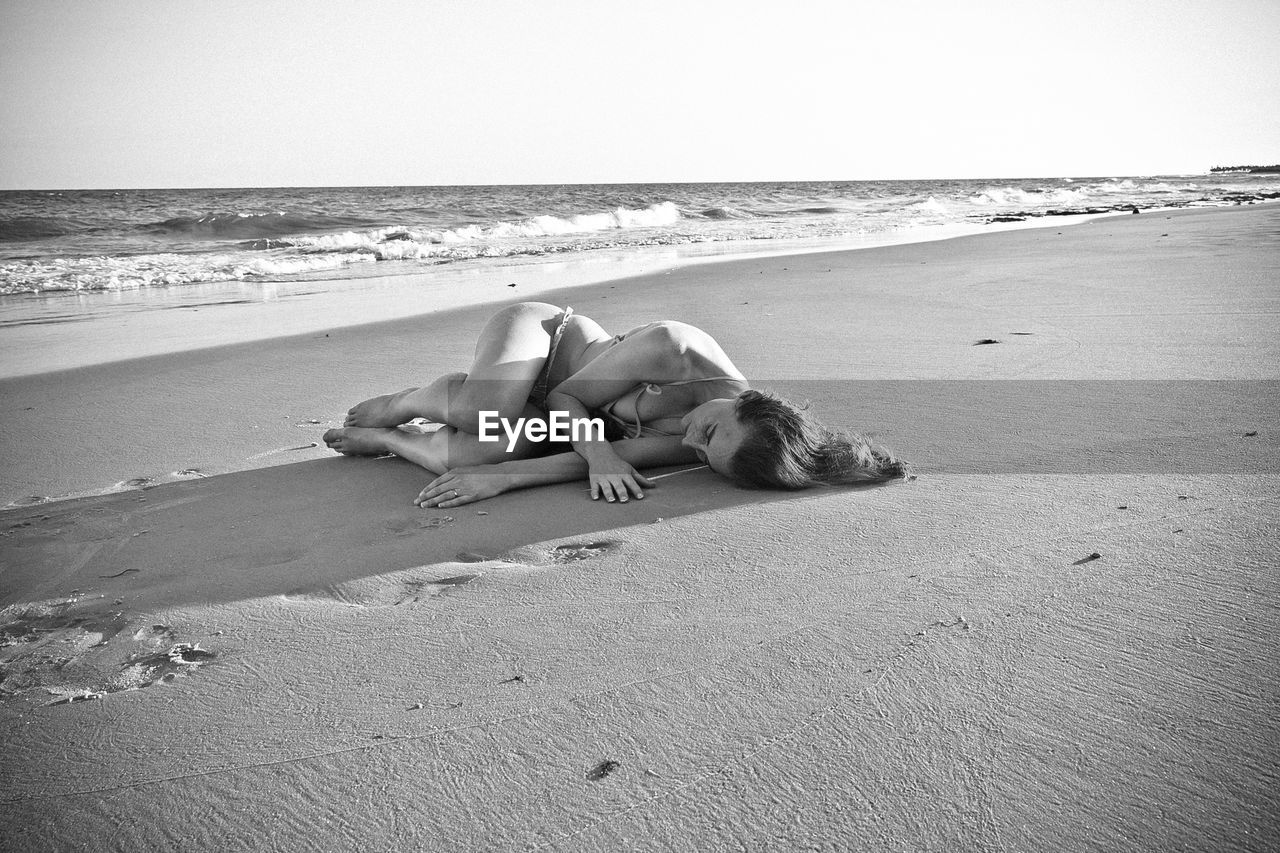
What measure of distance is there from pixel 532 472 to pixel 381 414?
0.74 metres

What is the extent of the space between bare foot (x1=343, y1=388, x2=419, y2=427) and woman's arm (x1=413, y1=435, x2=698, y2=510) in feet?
1.50

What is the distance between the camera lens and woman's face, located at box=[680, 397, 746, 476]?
2453 millimetres

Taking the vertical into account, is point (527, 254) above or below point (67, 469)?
above

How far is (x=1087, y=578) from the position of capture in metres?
1.76

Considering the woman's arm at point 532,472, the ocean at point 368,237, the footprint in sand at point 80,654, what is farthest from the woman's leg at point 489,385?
the ocean at point 368,237

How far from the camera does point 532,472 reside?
2641 millimetres

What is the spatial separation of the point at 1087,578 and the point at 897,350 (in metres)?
2.64

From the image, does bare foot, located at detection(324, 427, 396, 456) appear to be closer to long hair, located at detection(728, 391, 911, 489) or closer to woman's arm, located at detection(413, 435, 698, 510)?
woman's arm, located at detection(413, 435, 698, 510)

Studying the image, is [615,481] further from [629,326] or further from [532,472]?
[629,326]

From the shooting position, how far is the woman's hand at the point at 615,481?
2.46 meters

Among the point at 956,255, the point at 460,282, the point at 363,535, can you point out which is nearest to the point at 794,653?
the point at 363,535

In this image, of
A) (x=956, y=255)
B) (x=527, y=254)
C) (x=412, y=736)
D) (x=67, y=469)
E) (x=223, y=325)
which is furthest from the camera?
(x=527, y=254)

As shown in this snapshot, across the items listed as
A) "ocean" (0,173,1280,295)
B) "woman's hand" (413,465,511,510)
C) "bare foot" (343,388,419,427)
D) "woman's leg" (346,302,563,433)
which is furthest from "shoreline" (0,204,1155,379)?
"woman's hand" (413,465,511,510)

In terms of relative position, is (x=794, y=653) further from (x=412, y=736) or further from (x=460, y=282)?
(x=460, y=282)
